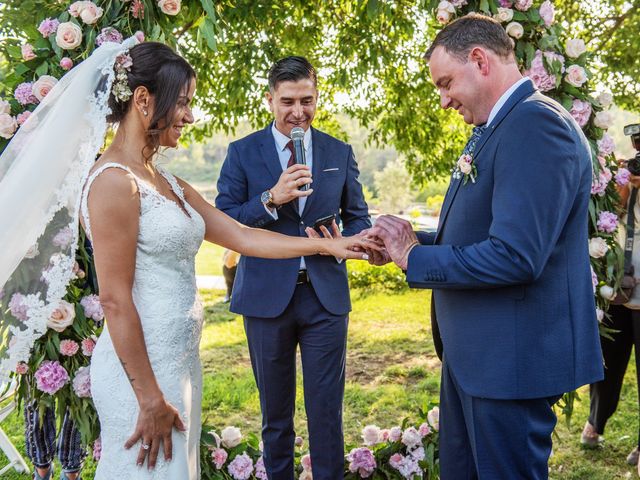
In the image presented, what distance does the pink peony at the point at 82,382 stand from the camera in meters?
3.29

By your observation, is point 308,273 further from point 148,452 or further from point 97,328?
point 148,452

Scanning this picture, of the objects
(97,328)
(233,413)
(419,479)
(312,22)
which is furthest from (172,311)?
(312,22)

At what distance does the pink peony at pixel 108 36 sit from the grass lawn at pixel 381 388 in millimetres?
2871

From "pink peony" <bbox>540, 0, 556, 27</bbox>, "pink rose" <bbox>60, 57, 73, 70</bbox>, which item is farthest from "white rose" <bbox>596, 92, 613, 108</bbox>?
"pink rose" <bbox>60, 57, 73, 70</bbox>

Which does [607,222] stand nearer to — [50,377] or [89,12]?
[89,12]

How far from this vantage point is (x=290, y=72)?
11.9 feet

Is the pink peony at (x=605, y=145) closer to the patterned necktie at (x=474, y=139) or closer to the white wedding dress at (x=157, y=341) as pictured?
the patterned necktie at (x=474, y=139)

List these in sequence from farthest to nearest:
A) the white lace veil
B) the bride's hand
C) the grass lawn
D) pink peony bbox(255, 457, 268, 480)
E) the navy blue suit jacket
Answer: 1. the grass lawn
2. pink peony bbox(255, 457, 268, 480)
3. the navy blue suit jacket
4. the white lace veil
5. the bride's hand

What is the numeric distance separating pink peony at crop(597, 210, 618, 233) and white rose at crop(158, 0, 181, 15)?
256 centimetres

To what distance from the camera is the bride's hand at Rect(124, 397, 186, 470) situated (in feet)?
7.89

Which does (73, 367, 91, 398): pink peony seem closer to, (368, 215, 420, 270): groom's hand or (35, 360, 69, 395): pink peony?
(35, 360, 69, 395): pink peony

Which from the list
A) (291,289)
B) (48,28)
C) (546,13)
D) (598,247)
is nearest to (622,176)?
(598,247)

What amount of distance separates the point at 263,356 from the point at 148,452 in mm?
1230

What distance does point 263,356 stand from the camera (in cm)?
361
